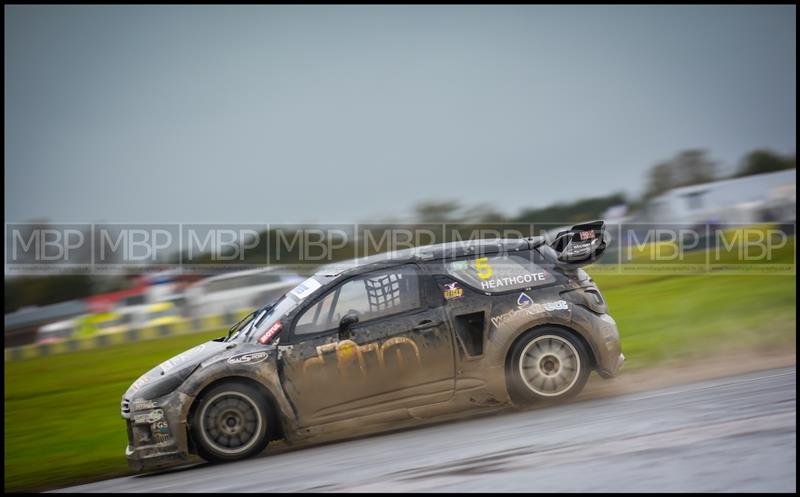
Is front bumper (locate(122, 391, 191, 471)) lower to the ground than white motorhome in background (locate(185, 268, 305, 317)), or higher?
lower

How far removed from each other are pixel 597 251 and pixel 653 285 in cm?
839

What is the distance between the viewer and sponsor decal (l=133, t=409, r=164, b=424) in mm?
6211

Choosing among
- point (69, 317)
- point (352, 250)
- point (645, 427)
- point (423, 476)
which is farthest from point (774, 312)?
point (69, 317)

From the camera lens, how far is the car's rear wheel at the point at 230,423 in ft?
20.4

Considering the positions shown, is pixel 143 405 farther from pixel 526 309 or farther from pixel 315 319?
pixel 526 309

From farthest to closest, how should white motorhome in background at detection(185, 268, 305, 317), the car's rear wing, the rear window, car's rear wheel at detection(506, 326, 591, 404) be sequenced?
1. white motorhome in background at detection(185, 268, 305, 317)
2. the car's rear wing
3. the rear window
4. car's rear wheel at detection(506, 326, 591, 404)

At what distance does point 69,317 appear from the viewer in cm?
1683

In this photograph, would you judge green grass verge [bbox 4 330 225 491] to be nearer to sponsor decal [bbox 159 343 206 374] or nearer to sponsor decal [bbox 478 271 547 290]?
sponsor decal [bbox 159 343 206 374]

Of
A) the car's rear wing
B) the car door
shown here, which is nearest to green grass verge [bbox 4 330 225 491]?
the car door

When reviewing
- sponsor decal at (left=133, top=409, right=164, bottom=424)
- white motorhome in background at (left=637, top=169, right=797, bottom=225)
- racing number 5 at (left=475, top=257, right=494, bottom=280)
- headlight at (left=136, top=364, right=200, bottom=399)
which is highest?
white motorhome in background at (left=637, top=169, right=797, bottom=225)

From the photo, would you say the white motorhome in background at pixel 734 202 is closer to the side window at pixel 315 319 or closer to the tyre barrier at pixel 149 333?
the tyre barrier at pixel 149 333

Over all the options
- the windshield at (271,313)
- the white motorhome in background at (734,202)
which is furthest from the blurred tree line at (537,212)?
the windshield at (271,313)

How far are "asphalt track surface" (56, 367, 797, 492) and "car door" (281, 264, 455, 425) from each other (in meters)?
0.31

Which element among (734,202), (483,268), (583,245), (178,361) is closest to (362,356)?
(483,268)
